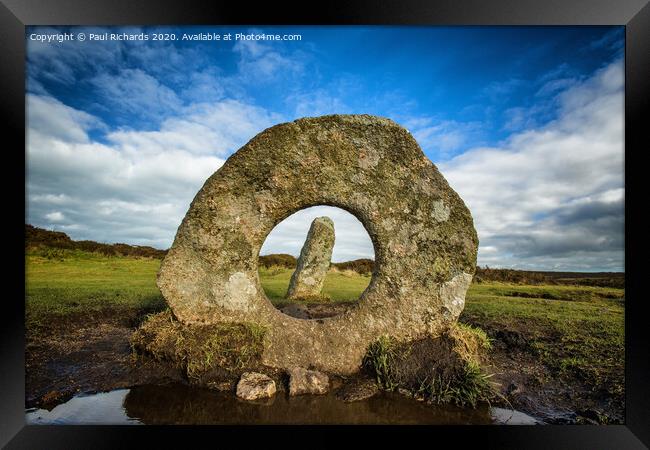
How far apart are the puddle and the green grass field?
6.40 ft

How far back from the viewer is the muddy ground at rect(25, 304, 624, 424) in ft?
15.4

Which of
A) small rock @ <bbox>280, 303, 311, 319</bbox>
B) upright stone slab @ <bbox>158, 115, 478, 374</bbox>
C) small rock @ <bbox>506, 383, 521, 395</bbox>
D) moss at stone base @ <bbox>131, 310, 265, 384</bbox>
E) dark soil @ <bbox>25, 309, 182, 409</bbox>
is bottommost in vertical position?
small rock @ <bbox>506, 383, 521, 395</bbox>

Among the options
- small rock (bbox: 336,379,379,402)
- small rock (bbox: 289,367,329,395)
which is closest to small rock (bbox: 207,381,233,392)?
small rock (bbox: 289,367,329,395)

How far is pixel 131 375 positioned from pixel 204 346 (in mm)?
1202

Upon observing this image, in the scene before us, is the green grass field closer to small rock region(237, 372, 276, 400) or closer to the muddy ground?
the muddy ground

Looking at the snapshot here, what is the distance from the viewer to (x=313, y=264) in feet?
43.1

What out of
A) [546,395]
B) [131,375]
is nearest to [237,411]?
[131,375]

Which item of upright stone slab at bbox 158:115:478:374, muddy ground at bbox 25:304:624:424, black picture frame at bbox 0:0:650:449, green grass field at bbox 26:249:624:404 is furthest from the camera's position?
green grass field at bbox 26:249:624:404

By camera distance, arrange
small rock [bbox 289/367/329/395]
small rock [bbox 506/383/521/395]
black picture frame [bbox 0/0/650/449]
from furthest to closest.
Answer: small rock [bbox 506/383/521/395]
small rock [bbox 289/367/329/395]
black picture frame [bbox 0/0/650/449]
